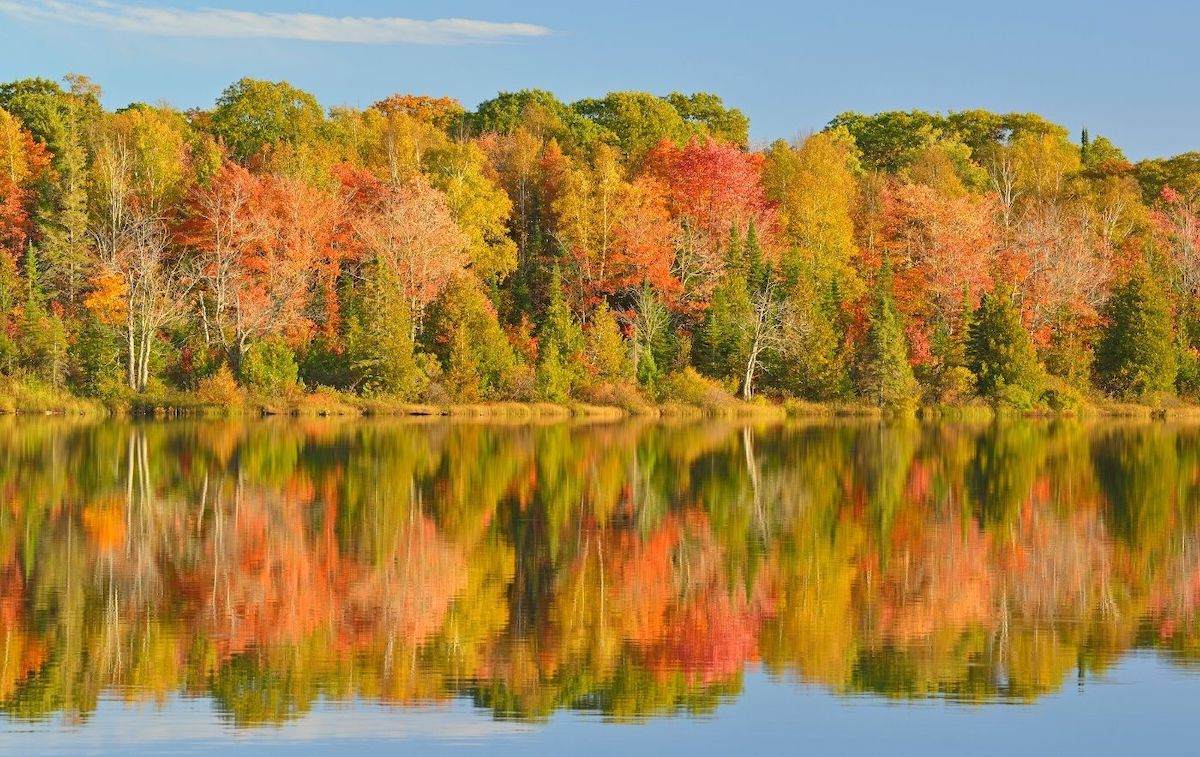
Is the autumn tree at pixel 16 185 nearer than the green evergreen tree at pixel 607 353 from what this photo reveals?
No

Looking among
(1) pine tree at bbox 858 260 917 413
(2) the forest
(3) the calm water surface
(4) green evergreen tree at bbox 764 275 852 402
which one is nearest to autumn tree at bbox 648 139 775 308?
(2) the forest

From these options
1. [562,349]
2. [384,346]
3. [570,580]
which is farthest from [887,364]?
[570,580]

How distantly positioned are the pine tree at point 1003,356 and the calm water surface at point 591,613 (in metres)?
40.4

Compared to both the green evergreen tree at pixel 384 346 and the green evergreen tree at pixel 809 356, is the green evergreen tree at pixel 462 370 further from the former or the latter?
the green evergreen tree at pixel 809 356

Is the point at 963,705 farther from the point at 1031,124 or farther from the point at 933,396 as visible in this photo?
the point at 1031,124

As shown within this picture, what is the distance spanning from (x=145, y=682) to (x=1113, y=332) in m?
69.7

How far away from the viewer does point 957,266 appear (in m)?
79.9

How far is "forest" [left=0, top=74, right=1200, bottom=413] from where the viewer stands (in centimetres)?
6988

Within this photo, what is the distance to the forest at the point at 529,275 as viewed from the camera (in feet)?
229

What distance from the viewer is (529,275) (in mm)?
84188

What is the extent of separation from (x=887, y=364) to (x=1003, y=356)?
18.8 feet

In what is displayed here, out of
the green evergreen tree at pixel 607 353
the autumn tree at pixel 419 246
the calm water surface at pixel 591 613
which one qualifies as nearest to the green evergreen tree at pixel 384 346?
the autumn tree at pixel 419 246

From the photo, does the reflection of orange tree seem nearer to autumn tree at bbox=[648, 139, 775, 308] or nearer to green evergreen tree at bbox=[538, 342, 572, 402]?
green evergreen tree at bbox=[538, 342, 572, 402]

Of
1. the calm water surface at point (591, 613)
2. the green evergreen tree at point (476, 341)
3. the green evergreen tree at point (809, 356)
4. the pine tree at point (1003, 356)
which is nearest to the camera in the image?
the calm water surface at point (591, 613)
